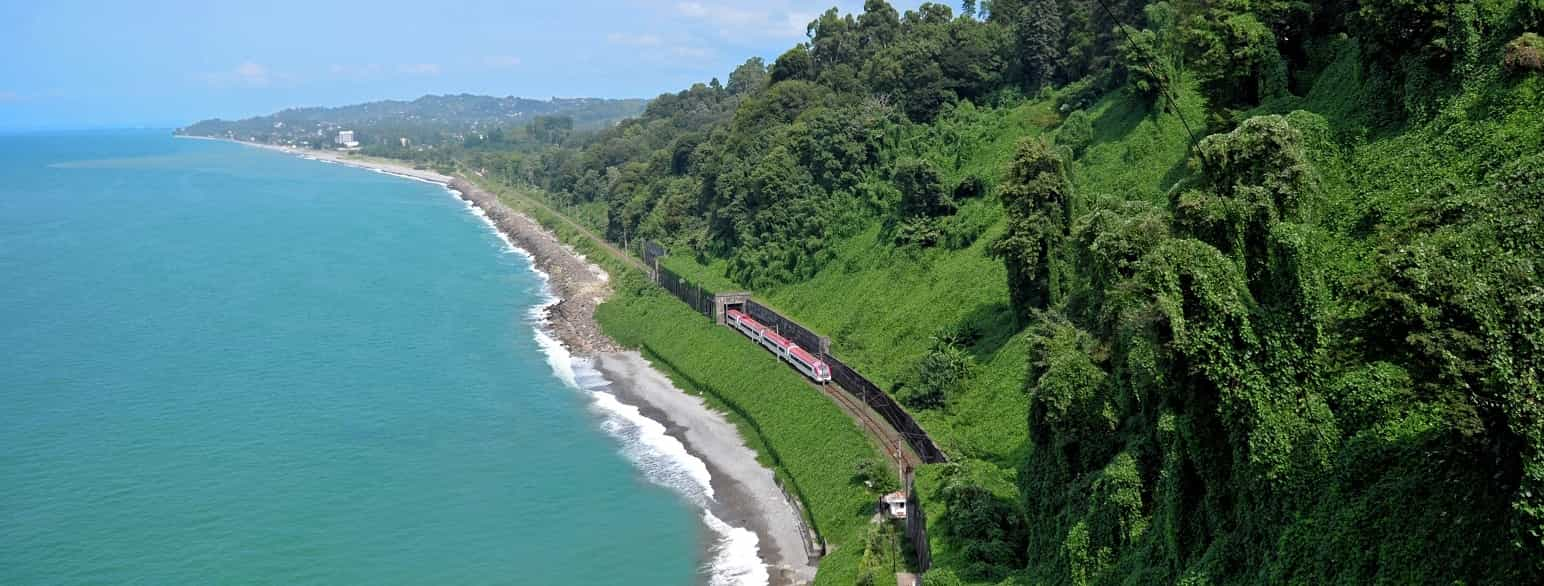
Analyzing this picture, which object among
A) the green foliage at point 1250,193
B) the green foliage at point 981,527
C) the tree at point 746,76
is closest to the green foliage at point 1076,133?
the green foliage at point 981,527

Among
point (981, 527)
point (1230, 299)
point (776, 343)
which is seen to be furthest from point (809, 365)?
point (1230, 299)

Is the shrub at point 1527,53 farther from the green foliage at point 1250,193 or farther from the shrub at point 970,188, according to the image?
the shrub at point 970,188

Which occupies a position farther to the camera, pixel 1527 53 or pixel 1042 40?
pixel 1042 40

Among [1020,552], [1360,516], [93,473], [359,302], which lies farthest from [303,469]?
[1360,516]

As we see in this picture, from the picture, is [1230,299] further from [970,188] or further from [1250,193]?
[970,188]

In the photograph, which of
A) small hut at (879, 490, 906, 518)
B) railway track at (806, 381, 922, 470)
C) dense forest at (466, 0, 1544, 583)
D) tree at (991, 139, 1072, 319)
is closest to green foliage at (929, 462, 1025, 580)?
dense forest at (466, 0, 1544, 583)

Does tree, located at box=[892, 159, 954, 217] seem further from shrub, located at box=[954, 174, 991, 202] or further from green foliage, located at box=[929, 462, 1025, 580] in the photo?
green foliage, located at box=[929, 462, 1025, 580]

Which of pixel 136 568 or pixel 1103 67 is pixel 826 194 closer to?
pixel 1103 67
